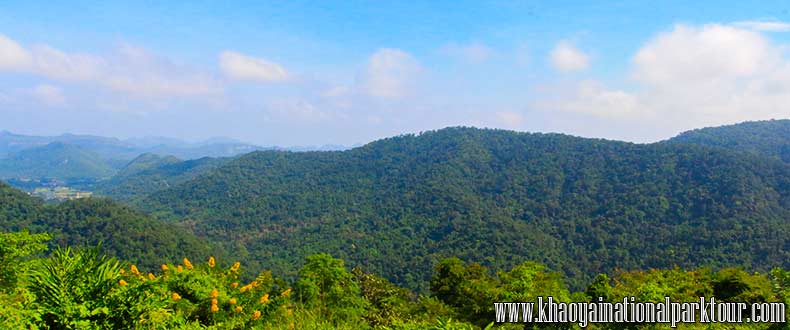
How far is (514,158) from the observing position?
113625 millimetres

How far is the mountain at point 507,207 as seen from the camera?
6000 centimetres

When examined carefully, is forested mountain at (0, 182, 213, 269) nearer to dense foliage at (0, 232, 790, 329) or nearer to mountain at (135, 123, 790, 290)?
mountain at (135, 123, 790, 290)

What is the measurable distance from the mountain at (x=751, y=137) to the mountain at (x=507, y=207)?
252 inches

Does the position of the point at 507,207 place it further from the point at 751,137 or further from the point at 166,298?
the point at 166,298

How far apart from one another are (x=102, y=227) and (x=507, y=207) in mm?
71529

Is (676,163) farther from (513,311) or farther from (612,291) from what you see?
(513,311)

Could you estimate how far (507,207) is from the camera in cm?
9031

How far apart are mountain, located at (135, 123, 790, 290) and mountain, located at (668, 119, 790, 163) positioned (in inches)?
252

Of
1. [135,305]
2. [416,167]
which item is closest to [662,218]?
[416,167]

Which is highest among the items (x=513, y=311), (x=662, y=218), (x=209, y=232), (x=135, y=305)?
(x=135, y=305)

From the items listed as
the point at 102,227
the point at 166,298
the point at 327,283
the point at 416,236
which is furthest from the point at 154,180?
the point at 166,298

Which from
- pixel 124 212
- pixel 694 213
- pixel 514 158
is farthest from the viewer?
pixel 514 158

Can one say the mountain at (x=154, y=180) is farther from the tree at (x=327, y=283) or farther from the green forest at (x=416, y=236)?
the tree at (x=327, y=283)

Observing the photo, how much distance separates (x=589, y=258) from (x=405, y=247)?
1115 inches
